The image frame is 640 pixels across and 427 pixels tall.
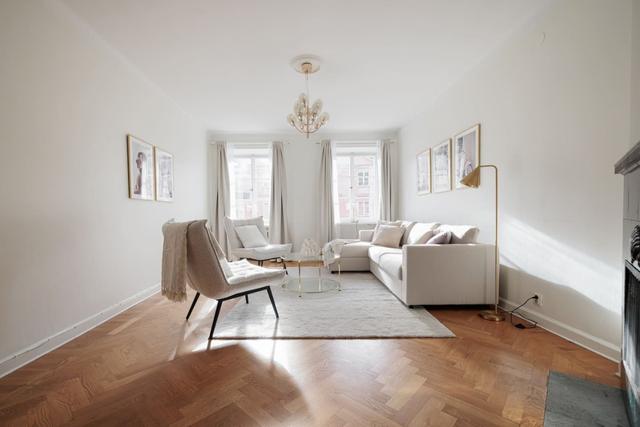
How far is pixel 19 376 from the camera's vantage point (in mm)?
1766

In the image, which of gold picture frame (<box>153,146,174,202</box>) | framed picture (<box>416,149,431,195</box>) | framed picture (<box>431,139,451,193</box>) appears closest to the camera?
gold picture frame (<box>153,146,174,202</box>)

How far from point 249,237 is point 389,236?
222 cm

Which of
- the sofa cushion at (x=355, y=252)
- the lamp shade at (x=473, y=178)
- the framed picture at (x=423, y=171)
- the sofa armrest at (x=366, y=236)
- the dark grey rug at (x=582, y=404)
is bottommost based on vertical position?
the dark grey rug at (x=582, y=404)

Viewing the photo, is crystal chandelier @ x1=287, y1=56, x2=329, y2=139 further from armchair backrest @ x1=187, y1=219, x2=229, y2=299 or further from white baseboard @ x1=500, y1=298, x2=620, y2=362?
white baseboard @ x1=500, y1=298, x2=620, y2=362

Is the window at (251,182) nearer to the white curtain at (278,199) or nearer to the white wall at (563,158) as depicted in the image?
the white curtain at (278,199)

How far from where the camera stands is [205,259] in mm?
2223

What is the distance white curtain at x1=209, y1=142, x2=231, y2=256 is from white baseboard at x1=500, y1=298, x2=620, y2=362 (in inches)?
200

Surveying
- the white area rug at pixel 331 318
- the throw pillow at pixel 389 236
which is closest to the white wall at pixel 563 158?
the white area rug at pixel 331 318

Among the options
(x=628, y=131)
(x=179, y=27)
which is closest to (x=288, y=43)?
(x=179, y=27)

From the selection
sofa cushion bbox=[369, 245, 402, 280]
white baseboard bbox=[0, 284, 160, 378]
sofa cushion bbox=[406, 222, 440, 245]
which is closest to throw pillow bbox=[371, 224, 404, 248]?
sofa cushion bbox=[406, 222, 440, 245]

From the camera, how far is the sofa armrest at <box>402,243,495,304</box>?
280cm

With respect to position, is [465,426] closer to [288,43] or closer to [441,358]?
[441,358]

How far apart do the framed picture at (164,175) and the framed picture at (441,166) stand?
386 centimetres

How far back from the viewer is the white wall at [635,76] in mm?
1611
